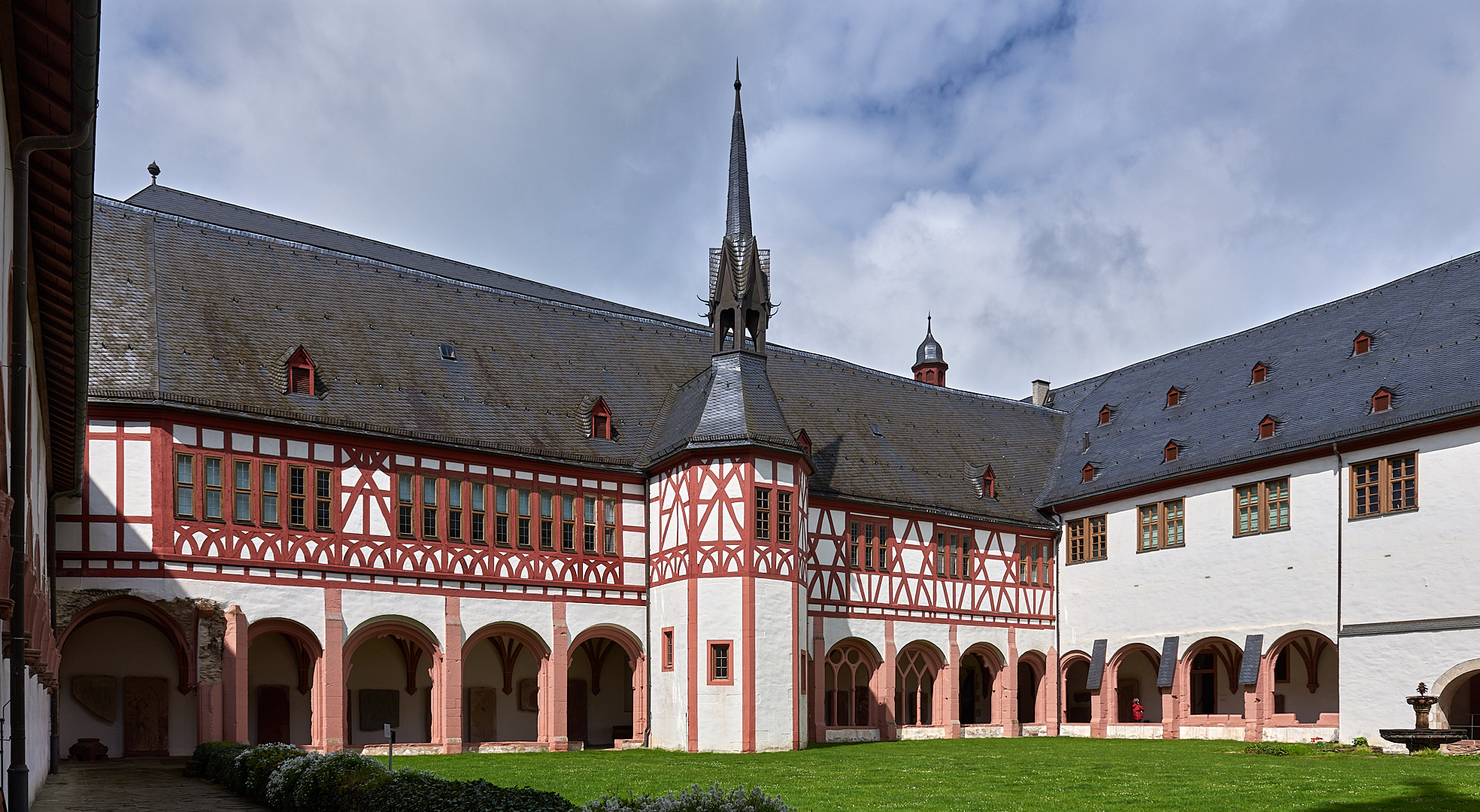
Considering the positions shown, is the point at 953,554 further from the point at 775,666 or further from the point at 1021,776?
the point at 1021,776

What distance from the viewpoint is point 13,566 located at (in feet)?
32.0

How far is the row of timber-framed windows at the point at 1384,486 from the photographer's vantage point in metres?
28.7

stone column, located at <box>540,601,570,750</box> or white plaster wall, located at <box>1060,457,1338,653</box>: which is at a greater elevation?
white plaster wall, located at <box>1060,457,1338,653</box>

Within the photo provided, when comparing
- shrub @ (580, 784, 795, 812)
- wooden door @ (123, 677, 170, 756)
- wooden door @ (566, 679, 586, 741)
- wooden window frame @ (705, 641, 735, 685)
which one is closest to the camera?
shrub @ (580, 784, 795, 812)

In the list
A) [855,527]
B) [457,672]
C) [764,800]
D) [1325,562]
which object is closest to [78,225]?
[764,800]

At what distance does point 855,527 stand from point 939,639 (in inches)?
166

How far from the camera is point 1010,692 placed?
36938 mm

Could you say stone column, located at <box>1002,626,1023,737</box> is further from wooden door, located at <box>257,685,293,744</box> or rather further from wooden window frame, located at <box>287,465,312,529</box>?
wooden window frame, located at <box>287,465,312,529</box>

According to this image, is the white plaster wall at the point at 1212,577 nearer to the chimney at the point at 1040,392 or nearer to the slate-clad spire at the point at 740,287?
the chimney at the point at 1040,392

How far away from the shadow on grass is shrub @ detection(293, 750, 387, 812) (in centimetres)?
1042

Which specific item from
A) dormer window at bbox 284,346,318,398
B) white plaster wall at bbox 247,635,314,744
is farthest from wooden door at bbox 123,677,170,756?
dormer window at bbox 284,346,318,398

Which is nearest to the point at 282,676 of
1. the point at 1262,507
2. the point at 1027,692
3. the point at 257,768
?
the point at 257,768

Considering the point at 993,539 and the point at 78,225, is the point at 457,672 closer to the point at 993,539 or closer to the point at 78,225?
→ the point at 993,539

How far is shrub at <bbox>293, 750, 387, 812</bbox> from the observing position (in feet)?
41.9
